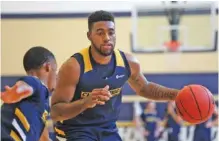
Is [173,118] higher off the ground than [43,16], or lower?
lower

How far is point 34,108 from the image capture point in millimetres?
2760

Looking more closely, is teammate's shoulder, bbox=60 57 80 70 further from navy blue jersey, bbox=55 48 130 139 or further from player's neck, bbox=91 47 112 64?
player's neck, bbox=91 47 112 64

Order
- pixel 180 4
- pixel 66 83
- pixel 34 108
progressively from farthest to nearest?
pixel 180 4 < pixel 66 83 < pixel 34 108

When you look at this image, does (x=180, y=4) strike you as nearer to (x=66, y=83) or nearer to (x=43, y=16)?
(x=43, y=16)

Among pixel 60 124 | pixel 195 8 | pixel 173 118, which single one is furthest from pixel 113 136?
pixel 195 8

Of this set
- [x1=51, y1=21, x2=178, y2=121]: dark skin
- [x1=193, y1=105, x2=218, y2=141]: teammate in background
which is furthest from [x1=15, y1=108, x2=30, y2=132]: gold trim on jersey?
[x1=193, y1=105, x2=218, y2=141]: teammate in background

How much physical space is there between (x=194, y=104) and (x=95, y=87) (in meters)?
0.74

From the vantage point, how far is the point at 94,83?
3.22 m

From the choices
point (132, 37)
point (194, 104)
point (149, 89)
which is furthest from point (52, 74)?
point (132, 37)

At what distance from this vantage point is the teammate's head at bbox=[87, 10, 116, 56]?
3.21 metres

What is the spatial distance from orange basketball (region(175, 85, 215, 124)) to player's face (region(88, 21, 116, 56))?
0.65 metres

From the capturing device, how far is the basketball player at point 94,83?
314 centimetres

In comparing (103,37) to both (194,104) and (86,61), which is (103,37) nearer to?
(86,61)

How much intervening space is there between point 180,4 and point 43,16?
9.67 ft
